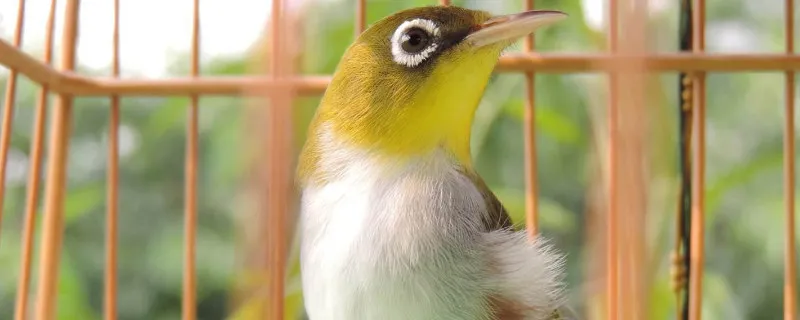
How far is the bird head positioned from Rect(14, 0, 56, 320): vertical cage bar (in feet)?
0.99

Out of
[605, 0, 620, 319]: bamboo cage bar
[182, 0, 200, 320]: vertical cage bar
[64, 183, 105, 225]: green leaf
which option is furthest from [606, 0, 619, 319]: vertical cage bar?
[64, 183, 105, 225]: green leaf

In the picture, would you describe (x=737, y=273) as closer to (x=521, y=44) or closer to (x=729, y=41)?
(x=729, y=41)

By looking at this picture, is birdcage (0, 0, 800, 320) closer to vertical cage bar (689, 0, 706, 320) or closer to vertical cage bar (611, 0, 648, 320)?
vertical cage bar (689, 0, 706, 320)

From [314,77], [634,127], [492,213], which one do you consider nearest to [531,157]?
[492,213]

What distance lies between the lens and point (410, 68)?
0.72m

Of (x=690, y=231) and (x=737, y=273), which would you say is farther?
(x=737, y=273)

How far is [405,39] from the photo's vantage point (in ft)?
2.38

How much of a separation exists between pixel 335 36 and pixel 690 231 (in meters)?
0.63

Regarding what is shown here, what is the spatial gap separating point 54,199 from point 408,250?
1.44 feet

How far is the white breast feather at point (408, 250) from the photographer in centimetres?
68

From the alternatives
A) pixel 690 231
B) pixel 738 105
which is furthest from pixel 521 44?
pixel 738 105

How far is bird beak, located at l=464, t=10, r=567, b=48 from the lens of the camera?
2.17ft

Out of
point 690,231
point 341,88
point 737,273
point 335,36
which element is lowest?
point 737,273

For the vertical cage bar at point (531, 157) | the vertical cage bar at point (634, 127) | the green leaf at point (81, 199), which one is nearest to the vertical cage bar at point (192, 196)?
the vertical cage bar at point (531, 157)
